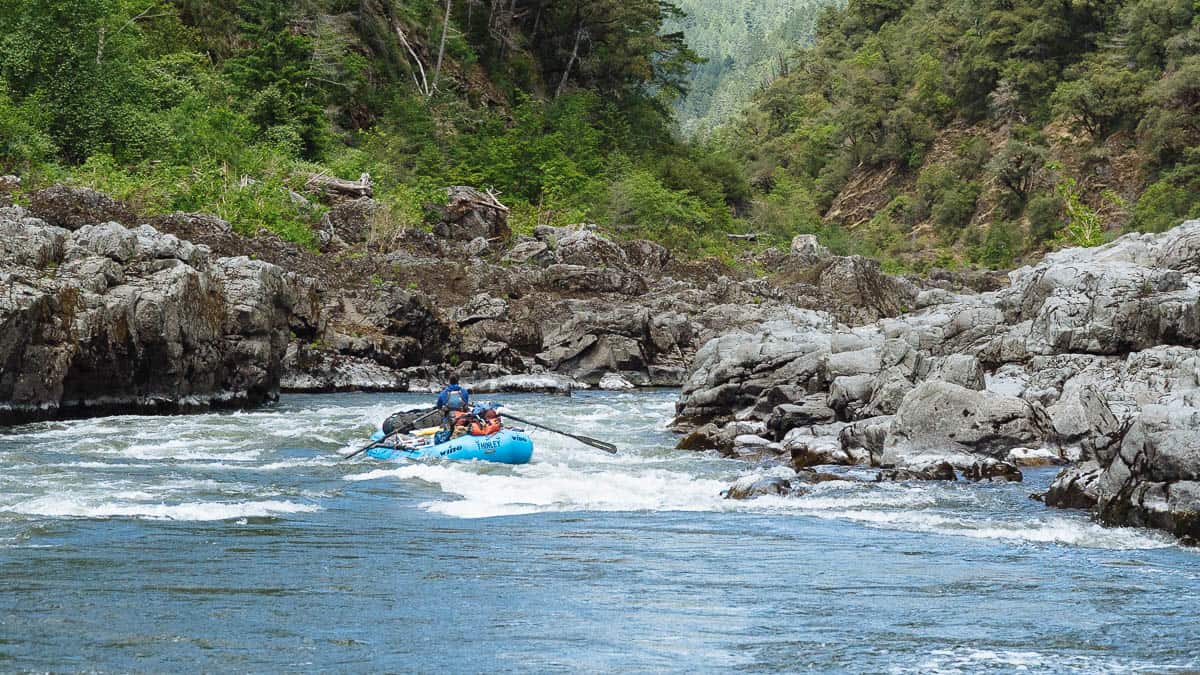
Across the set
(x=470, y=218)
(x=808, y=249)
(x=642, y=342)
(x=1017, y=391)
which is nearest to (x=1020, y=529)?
(x=1017, y=391)

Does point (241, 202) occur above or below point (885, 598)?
above

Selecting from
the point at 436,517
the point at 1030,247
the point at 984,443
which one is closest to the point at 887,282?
the point at 1030,247

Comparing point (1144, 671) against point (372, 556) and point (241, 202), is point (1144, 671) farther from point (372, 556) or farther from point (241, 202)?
point (241, 202)

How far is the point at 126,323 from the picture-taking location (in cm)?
1919

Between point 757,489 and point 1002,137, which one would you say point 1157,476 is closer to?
point 757,489

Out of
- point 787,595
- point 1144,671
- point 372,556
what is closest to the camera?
point 1144,671

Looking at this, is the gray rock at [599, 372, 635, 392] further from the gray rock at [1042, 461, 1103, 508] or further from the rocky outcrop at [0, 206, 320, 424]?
the gray rock at [1042, 461, 1103, 508]

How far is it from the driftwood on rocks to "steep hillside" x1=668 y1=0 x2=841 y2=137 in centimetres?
6347

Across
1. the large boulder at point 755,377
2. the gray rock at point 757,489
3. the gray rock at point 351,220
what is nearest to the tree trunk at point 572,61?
the gray rock at point 351,220

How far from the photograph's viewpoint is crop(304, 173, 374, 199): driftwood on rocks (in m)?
36.7

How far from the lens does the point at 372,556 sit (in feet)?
30.7

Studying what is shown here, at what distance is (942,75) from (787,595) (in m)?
60.6

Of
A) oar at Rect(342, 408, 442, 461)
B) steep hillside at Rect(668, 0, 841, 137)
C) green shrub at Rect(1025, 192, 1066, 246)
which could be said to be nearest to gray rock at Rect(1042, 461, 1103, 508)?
oar at Rect(342, 408, 442, 461)

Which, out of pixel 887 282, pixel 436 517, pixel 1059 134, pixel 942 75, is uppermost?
pixel 942 75
